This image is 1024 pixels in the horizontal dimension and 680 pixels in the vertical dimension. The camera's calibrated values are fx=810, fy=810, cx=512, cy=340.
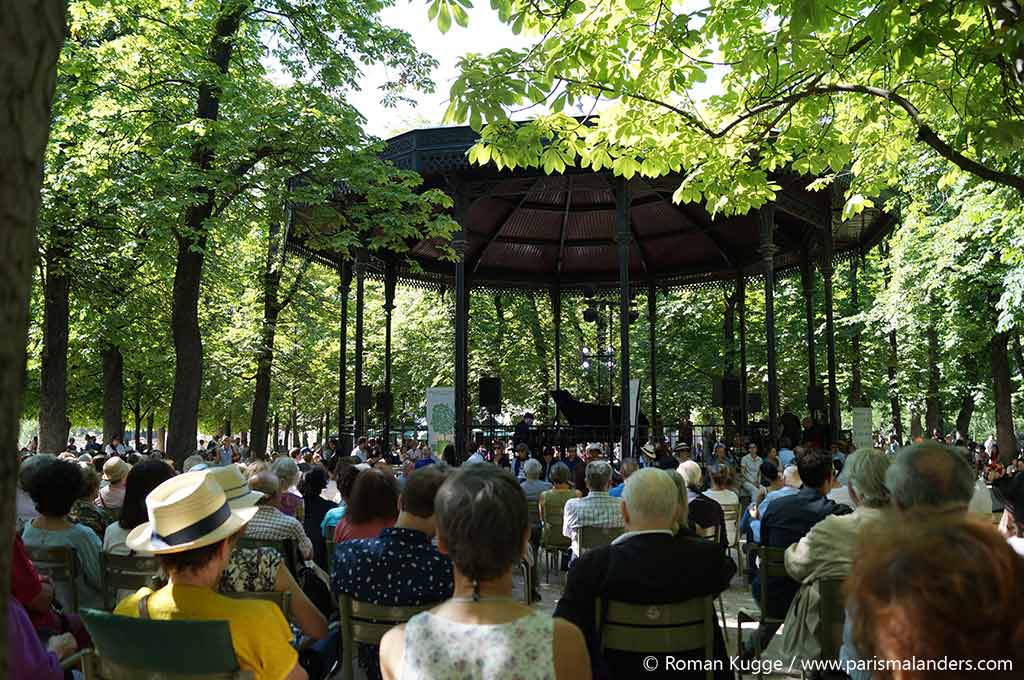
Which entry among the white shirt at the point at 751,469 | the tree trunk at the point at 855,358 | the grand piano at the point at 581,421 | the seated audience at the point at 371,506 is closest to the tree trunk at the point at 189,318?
the grand piano at the point at 581,421

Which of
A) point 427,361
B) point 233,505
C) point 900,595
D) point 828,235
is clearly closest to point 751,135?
point 233,505

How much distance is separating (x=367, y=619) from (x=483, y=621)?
157 centimetres

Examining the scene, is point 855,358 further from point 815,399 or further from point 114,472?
point 114,472

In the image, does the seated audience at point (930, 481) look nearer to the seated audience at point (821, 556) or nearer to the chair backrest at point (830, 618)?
the seated audience at point (821, 556)

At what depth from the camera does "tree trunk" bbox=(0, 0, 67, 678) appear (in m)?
1.23

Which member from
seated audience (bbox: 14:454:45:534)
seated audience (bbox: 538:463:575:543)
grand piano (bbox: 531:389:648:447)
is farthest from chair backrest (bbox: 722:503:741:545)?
grand piano (bbox: 531:389:648:447)

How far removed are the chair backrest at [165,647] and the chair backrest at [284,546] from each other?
6.93 feet

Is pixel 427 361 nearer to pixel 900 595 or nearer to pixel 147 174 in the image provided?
pixel 147 174

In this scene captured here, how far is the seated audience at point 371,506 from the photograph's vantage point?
4.67m

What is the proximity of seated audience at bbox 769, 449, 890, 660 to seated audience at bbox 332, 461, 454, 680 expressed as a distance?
160 centimetres

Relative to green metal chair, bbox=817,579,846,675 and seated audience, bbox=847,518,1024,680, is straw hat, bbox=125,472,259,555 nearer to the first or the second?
seated audience, bbox=847,518,1024,680

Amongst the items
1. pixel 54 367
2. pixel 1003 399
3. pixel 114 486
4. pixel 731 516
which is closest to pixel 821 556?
pixel 731 516

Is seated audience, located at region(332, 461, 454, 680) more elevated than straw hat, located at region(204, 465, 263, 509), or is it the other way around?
straw hat, located at region(204, 465, 263, 509)

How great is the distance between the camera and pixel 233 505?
350cm
